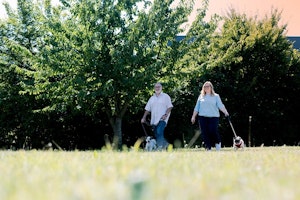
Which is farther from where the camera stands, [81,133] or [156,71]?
[81,133]

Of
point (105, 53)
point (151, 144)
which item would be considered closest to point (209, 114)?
point (151, 144)

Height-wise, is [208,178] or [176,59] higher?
[176,59]

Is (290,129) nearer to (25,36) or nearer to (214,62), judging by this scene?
(214,62)

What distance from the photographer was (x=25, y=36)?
21.7 meters

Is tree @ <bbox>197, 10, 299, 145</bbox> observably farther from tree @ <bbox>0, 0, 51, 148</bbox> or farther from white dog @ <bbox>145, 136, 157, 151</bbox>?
white dog @ <bbox>145, 136, 157, 151</bbox>

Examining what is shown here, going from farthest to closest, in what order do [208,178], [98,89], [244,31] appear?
1. [244,31]
2. [98,89]
3. [208,178]

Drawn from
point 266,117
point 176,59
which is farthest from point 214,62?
point 266,117

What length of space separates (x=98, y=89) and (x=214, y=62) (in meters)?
4.91

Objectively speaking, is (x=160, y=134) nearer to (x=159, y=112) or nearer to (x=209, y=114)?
(x=159, y=112)

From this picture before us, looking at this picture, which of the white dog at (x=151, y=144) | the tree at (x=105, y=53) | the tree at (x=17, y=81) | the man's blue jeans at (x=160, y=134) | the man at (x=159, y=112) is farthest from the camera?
the tree at (x=17, y=81)

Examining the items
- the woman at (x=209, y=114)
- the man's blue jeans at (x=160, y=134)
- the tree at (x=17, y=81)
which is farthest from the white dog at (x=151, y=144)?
the tree at (x=17, y=81)

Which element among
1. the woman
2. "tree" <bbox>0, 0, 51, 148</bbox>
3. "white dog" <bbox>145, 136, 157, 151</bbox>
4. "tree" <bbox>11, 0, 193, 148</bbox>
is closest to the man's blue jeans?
"white dog" <bbox>145, 136, 157, 151</bbox>

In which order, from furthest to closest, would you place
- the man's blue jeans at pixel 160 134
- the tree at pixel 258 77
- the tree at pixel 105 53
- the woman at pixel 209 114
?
the tree at pixel 258 77
the tree at pixel 105 53
the woman at pixel 209 114
the man's blue jeans at pixel 160 134

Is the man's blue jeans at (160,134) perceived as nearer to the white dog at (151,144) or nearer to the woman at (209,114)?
the white dog at (151,144)
